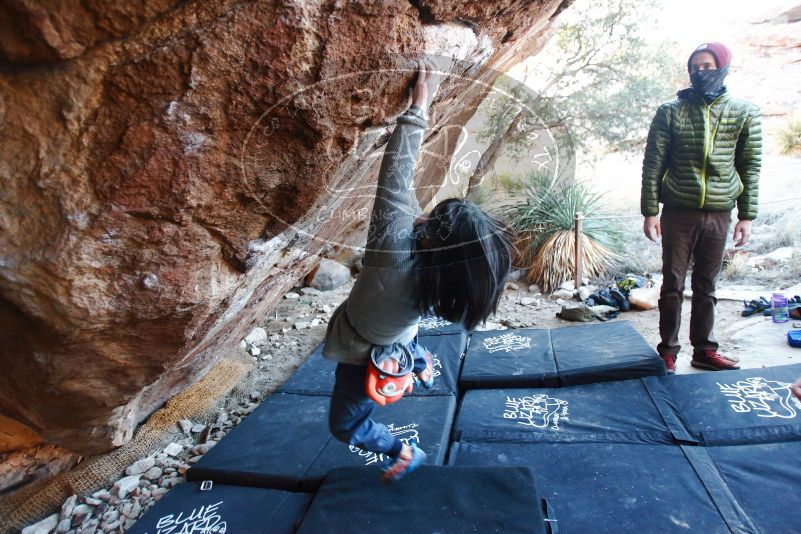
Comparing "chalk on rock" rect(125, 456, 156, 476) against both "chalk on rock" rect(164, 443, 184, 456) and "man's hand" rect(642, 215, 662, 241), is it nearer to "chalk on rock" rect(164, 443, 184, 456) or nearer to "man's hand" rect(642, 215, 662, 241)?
"chalk on rock" rect(164, 443, 184, 456)

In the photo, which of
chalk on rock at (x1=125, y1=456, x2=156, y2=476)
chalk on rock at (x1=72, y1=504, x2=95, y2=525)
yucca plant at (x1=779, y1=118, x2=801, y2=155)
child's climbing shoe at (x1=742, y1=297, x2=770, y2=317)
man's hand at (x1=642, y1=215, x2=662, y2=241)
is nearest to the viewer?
chalk on rock at (x1=72, y1=504, x2=95, y2=525)

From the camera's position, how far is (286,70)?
3.74ft

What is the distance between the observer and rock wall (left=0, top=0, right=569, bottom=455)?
1070mm

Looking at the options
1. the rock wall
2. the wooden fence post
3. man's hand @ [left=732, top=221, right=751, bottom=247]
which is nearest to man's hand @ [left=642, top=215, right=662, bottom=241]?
man's hand @ [left=732, top=221, right=751, bottom=247]

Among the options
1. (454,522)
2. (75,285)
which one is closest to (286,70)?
(75,285)

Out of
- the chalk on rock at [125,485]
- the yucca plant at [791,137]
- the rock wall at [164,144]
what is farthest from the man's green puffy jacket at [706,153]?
the yucca plant at [791,137]

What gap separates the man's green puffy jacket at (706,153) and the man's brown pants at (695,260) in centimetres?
8

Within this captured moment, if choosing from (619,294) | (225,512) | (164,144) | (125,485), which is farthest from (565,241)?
(164,144)

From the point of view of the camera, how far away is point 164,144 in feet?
3.86

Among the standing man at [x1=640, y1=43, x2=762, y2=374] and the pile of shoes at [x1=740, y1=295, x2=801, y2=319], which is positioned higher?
the standing man at [x1=640, y1=43, x2=762, y2=374]

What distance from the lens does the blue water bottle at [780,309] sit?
11.6 ft

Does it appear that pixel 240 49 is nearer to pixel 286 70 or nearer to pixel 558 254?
pixel 286 70

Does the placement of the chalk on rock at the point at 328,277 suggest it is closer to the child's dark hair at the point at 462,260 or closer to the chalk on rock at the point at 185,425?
the chalk on rock at the point at 185,425

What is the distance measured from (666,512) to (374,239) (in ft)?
4.63
